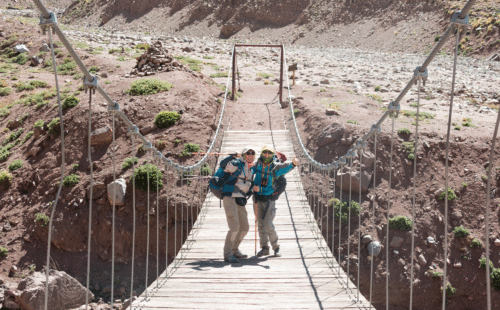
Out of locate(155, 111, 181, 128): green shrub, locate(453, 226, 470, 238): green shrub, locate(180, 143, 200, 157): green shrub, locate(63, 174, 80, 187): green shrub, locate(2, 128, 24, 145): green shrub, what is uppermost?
locate(155, 111, 181, 128): green shrub

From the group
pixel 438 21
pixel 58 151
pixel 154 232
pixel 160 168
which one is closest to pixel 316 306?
pixel 154 232

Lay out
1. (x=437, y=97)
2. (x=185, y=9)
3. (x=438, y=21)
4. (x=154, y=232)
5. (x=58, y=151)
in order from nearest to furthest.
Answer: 1. (x=154, y=232)
2. (x=58, y=151)
3. (x=437, y=97)
4. (x=438, y=21)
5. (x=185, y=9)

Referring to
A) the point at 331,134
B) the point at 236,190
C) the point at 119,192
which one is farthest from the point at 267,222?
the point at 331,134

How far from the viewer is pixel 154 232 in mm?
9938

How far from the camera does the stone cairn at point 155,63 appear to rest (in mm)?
15305

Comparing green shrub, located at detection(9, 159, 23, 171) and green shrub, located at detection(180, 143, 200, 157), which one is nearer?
green shrub, located at detection(180, 143, 200, 157)

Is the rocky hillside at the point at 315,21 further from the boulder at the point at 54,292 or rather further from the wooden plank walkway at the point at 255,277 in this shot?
the boulder at the point at 54,292

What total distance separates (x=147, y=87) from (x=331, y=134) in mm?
5345

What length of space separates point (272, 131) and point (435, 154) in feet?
12.6

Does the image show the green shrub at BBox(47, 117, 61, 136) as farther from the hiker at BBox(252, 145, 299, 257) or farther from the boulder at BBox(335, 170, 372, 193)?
the hiker at BBox(252, 145, 299, 257)

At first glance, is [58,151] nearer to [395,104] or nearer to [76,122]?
[76,122]

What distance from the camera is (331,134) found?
442 inches

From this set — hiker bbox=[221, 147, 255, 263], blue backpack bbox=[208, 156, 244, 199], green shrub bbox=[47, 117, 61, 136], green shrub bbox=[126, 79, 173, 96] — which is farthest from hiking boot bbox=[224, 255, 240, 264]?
green shrub bbox=[126, 79, 173, 96]

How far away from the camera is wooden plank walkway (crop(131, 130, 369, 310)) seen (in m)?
4.39
